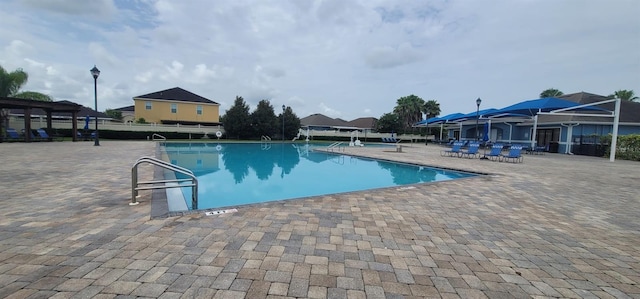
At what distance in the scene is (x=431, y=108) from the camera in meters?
45.4

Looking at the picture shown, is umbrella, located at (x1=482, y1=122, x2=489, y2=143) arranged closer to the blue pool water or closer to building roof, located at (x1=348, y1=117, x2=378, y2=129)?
the blue pool water

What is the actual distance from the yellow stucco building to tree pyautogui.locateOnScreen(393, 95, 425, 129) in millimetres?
28643

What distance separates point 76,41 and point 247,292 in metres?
18.6

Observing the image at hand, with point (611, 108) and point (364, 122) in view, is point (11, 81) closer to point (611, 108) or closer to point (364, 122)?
point (364, 122)

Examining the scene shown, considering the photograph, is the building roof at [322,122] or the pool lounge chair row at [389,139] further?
the building roof at [322,122]

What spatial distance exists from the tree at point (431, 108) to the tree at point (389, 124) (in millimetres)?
8653

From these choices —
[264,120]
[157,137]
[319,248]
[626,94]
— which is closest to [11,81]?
[157,137]

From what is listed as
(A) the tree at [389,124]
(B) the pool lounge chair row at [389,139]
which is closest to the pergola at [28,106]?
(B) the pool lounge chair row at [389,139]

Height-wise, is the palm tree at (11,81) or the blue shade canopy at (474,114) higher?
the palm tree at (11,81)

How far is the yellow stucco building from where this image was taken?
31.5 m

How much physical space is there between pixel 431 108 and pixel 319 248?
4703 centimetres

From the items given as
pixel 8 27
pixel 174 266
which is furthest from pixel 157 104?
pixel 174 266

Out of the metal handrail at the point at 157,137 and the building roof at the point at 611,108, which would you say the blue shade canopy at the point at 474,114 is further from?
the metal handrail at the point at 157,137

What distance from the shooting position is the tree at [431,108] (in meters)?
45.2
